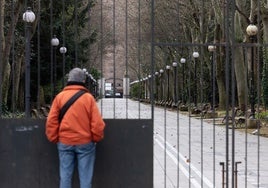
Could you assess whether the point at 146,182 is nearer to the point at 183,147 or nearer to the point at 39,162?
the point at 39,162

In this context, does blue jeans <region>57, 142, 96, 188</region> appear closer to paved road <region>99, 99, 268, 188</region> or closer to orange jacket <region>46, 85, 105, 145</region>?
orange jacket <region>46, 85, 105, 145</region>

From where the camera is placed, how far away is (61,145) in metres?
7.62

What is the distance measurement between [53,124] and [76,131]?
1.14 ft

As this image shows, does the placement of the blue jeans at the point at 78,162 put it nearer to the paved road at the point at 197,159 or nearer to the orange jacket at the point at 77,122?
the orange jacket at the point at 77,122

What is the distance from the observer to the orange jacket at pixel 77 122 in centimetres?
745

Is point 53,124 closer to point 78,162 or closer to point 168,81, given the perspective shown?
point 78,162

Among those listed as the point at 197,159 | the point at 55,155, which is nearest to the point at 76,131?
the point at 55,155

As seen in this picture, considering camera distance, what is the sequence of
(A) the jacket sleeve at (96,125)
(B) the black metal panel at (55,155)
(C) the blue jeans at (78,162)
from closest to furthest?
(A) the jacket sleeve at (96,125) → (C) the blue jeans at (78,162) → (B) the black metal panel at (55,155)

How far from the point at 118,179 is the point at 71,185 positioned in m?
0.69

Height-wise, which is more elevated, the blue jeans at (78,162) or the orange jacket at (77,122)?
the orange jacket at (77,122)

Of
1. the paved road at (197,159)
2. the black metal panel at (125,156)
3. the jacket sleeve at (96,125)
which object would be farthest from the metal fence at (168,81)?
the jacket sleeve at (96,125)

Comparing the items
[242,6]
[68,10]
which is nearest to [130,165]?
[68,10]

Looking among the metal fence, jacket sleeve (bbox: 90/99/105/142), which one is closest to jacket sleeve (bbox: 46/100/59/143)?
jacket sleeve (bbox: 90/99/105/142)

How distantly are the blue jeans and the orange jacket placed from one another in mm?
108
